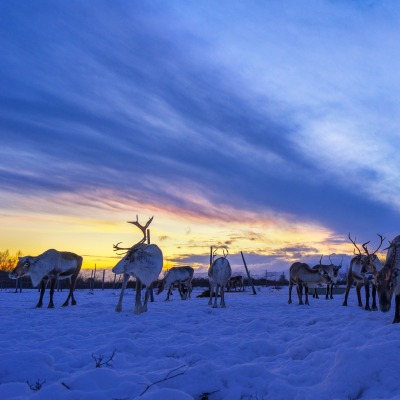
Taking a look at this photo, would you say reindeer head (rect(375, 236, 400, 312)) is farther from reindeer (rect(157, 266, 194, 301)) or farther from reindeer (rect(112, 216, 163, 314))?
reindeer (rect(157, 266, 194, 301))

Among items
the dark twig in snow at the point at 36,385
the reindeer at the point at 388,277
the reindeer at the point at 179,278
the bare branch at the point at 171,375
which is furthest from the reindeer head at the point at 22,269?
the reindeer at the point at 388,277

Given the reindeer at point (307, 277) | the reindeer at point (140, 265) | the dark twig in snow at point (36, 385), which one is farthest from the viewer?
the reindeer at point (307, 277)

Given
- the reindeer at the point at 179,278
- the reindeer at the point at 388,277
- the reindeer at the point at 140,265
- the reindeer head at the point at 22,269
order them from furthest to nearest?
the reindeer at the point at 179,278 < the reindeer head at the point at 22,269 < the reindeer at the point at 140,265 < the reindeer at the point at 388,277

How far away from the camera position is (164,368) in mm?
4898

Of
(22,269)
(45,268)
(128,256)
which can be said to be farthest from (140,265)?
(22,269)

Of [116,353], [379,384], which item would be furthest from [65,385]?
[379,384]

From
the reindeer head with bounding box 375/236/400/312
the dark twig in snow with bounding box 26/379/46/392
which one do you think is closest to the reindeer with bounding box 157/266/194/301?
the reindeer head with bounding box 375/236/400/312

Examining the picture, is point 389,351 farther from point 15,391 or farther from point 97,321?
point 97,321

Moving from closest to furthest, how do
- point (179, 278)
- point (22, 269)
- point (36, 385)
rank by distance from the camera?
point (36, 385) → point (22, 269) → point (179, 278)

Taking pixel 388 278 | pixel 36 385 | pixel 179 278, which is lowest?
pixel 36 385

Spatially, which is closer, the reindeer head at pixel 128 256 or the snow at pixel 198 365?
the snow at pixel 198 365

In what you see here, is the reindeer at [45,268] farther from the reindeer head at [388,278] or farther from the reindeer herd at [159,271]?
the reindeer head at [388,278]

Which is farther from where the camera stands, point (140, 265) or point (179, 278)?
point (179, 278)

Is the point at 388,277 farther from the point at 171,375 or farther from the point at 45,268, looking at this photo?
the point at 45,268
